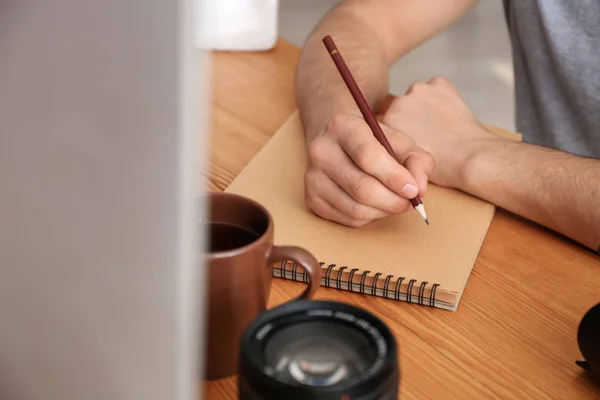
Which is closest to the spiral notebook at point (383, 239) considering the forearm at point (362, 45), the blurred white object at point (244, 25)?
the forearm at point (362, 45)

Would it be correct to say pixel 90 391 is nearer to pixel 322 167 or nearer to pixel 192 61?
pixel 192 61

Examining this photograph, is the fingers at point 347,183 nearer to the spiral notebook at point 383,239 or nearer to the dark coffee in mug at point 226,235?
the spiral notebook at point 383,239

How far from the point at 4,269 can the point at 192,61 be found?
13 centimetres

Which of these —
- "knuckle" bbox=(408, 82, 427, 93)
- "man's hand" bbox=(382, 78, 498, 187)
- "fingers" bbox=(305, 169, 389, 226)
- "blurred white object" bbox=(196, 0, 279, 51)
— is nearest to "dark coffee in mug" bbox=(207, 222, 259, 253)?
"fingers" bbox=(305, 169, 389, 226)

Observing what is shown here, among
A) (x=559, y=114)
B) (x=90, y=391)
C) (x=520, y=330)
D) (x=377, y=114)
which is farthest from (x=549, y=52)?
(x=90, y=391)

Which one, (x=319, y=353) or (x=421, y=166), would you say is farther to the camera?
(x=421, y=166)

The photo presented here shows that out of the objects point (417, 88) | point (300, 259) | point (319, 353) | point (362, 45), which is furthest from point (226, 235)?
point (362, 45)

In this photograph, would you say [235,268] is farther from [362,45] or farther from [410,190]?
[362,45]

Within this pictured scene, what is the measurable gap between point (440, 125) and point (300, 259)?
19.2 inches

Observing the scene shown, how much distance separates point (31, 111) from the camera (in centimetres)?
30

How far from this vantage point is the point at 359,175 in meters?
0.86

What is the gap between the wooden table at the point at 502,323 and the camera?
0.65 metres

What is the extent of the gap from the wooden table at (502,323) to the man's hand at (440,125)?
0.09 meters

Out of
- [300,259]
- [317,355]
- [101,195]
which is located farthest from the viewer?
[300,259]
